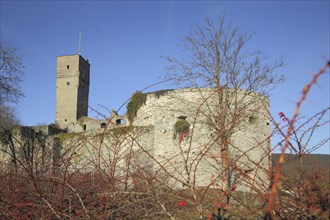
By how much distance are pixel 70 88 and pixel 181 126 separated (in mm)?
32298

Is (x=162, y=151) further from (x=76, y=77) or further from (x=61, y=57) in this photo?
(x=61, y=57)

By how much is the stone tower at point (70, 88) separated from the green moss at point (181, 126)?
29.0 meters

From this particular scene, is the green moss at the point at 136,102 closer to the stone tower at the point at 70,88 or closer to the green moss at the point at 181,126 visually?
the green moss at the point at 181,126

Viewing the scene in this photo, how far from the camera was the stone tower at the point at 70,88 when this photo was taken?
41594 mm

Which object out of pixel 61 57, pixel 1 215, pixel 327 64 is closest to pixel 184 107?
pixel 1 215

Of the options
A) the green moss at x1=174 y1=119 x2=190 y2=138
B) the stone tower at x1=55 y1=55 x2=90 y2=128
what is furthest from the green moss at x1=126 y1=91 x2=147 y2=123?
the stone tower at x1=55 y1=55 x2=90 y2=128

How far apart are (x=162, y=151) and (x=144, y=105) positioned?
255 centimetres

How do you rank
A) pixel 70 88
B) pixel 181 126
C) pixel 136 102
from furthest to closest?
1. pixel 70 88
2. pixel 136 102
3. pixel 181 126

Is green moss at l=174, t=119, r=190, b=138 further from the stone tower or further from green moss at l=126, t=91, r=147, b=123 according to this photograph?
the stone tower

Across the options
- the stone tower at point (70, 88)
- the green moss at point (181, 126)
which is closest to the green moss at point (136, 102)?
the green moss at point (181, 126)

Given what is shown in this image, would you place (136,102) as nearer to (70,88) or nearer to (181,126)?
(181,126)

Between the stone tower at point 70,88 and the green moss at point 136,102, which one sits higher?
the stone tower at point 70,88

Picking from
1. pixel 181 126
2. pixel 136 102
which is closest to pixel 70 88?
pixel 136 102

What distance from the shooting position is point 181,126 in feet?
46.5
